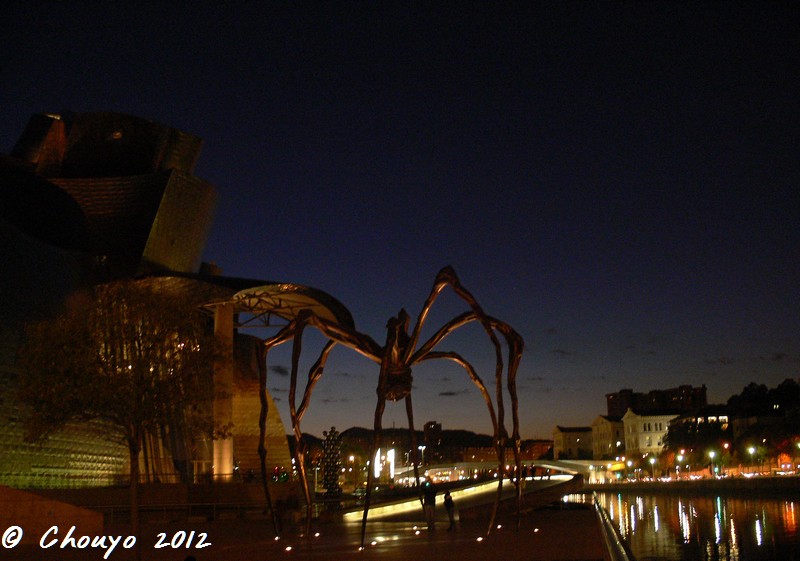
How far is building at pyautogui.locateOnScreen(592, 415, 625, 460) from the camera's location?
128125mm

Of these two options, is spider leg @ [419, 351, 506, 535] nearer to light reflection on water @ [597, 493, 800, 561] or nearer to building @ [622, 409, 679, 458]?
light reflection on water @ [597, 493, 800, 561]

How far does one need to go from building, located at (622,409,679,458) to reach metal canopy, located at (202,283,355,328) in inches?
3536

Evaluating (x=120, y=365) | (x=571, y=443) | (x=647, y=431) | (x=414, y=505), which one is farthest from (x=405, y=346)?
(x=571, y=443)

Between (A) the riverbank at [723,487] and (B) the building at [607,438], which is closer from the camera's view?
(A) the riverbank at [723,487]

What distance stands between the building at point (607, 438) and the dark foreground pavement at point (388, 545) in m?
110

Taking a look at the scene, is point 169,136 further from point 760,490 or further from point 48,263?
point 760,490

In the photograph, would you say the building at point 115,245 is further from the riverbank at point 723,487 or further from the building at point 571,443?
the building at point 571,443

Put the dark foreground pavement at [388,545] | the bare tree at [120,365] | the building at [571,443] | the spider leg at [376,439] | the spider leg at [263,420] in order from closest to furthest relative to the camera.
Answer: the spider leg at [376,439] → the spider leg at [263,420] → the dark foreground pavement at [388,545] → the bare tree at [120,365] → the building at [571,443]

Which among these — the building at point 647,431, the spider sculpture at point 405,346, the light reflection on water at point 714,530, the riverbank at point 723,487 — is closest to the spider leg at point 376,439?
the spider sculpture at point 405,346

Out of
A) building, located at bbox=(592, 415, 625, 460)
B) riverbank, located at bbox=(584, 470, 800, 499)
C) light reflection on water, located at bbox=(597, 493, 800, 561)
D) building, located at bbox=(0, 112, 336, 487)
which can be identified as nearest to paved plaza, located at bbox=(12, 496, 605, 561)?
light reflection on water, located at bbox=(597, 493, 800, 561)

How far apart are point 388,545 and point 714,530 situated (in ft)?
71.7

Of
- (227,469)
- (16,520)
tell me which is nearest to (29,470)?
(227,469)

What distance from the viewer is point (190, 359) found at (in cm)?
2044

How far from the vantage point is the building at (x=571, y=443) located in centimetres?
14371
